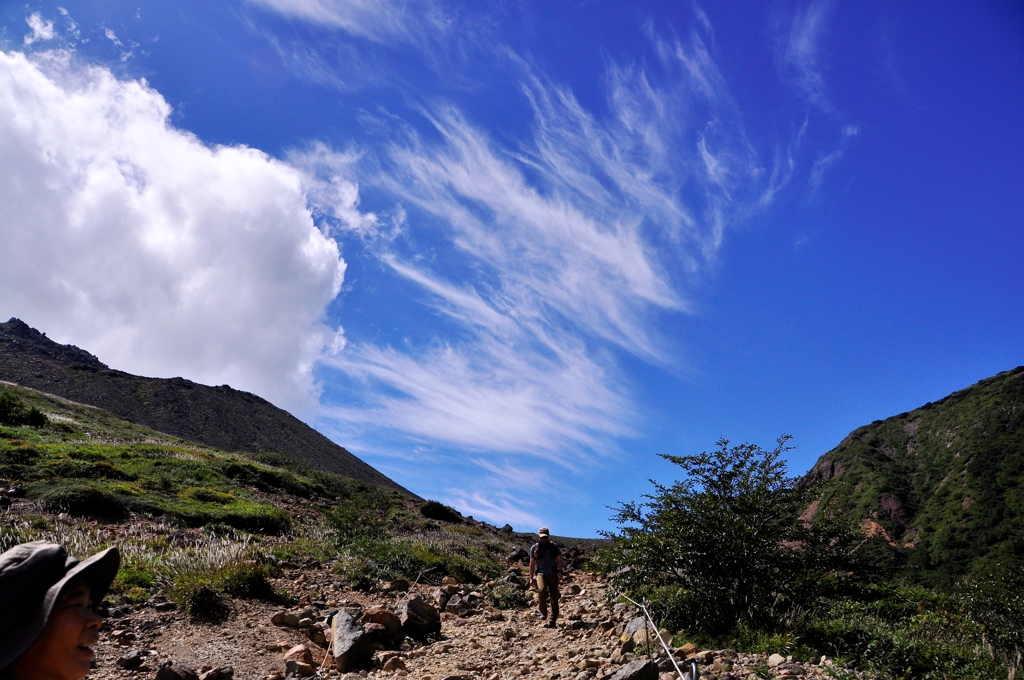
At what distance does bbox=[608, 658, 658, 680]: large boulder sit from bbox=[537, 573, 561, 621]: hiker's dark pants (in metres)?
5.05

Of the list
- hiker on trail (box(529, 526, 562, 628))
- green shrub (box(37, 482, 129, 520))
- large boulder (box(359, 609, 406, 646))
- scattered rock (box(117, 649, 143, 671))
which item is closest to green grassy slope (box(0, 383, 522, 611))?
green shrub (box(37, 482, 129, 520))

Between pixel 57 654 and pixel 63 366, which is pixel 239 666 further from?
pixel 63 366

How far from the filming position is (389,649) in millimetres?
8641

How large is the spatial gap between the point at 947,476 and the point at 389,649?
40.6 m

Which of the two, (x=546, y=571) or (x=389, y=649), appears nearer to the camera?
(x=389, y=649)

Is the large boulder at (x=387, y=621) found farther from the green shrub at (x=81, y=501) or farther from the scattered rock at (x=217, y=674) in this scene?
the green shrub at (x=81, y=501)

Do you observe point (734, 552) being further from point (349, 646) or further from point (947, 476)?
point (947, 476)

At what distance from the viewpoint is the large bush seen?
27.1ft

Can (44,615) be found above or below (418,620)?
above

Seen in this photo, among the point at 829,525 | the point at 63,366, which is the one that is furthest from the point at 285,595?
the point at 63,366

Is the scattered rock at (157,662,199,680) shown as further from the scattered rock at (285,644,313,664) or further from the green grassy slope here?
the green grassy slope

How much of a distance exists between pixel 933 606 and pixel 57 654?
11.6 m

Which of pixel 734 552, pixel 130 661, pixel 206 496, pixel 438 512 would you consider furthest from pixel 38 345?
pixel 734 552

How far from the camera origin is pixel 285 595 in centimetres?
1045
